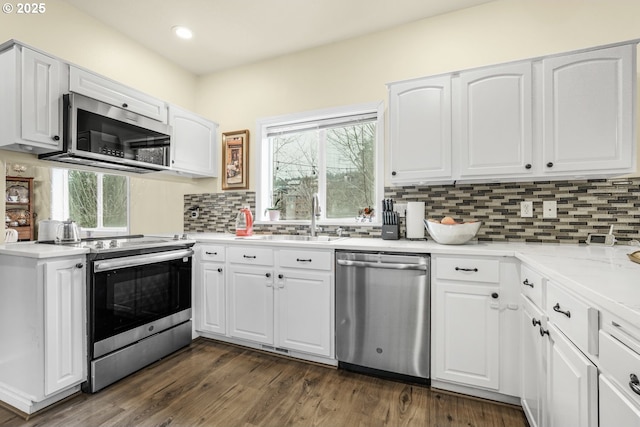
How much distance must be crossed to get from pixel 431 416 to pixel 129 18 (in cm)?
374

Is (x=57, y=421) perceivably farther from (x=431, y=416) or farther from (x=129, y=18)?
(x=129, y=18)

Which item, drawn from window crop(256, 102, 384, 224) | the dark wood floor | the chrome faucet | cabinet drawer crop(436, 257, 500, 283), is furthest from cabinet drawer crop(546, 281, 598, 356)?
the chrome faucet

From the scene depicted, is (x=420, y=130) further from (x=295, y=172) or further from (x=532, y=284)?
(x=295, y=172)

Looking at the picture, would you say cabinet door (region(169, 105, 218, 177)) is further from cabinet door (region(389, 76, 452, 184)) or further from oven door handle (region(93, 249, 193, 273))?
cabinet door (region(389, 76, 452, 184))

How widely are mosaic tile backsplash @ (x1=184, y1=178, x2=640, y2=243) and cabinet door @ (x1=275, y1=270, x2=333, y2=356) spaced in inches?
27.8

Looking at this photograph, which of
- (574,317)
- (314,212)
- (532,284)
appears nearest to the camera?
(574,317)

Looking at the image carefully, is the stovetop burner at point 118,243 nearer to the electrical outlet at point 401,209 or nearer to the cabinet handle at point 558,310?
the electrical outlet at point 401,209

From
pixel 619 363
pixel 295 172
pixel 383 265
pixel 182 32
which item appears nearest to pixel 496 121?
pixel 383 265

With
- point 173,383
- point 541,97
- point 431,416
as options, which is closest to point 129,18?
point 173,383

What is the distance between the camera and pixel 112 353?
6.75ft

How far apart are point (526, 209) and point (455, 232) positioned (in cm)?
66

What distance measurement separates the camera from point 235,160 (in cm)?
347

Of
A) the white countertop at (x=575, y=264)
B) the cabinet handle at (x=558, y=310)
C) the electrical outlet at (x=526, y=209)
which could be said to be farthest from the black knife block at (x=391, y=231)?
the cabinet handle at (x=558, y=310)

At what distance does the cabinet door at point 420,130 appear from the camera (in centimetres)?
224
